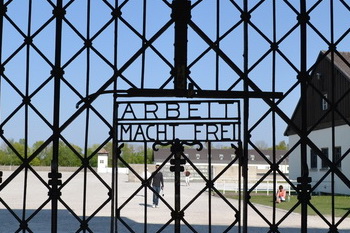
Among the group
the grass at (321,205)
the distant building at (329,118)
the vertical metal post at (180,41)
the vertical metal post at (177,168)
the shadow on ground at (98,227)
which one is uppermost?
the distant building at (329,118)

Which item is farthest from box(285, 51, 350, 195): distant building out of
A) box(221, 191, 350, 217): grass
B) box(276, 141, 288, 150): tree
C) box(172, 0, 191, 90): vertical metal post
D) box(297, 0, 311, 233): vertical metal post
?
box(276, 141, 288, 150): tree

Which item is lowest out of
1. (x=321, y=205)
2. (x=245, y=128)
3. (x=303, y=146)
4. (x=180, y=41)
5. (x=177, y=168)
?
(x=321, y=205)

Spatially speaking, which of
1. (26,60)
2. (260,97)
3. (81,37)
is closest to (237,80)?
(260,97)

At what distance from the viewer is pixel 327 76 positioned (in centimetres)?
2933

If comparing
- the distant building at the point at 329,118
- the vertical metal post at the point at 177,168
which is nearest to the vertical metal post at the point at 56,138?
the vertical metal post at the point at 177,168

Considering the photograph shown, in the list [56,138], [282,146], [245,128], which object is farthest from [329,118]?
[282,146]

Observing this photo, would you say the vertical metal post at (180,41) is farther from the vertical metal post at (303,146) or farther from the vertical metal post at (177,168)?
the vertical metal post at (303,146)

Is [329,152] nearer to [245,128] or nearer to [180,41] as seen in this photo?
[245,128]

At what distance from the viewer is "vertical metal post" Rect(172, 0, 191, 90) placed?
3549 mm

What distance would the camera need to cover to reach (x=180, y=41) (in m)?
3.60

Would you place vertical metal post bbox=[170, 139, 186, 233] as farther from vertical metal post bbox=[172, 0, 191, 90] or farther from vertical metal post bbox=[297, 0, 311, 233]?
vertical metal post bbox=[297, 0, 311, 233]

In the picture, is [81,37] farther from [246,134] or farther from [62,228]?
[62,228]

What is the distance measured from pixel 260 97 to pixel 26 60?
5.18 ft

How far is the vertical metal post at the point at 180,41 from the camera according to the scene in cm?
355
